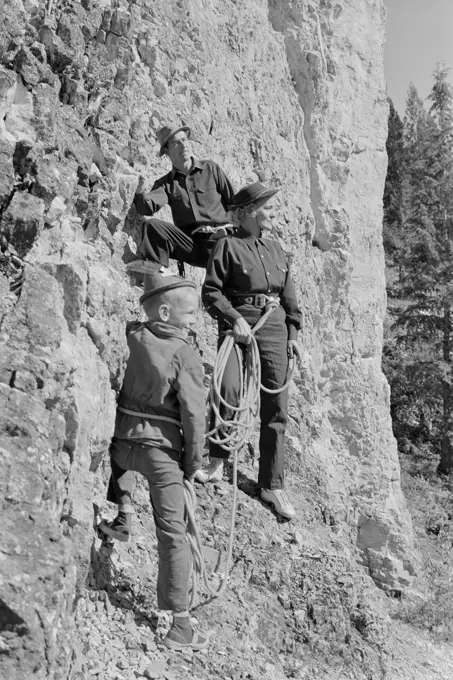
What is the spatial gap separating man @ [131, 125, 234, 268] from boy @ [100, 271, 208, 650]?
1.89 meters

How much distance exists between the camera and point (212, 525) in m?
5.15

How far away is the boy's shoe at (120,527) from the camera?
4.04 meters

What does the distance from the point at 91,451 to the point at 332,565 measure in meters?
2.91

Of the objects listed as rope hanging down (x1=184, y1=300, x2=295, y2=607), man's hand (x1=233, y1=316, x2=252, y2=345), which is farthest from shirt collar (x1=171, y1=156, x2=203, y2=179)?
man's hand (x1=233, y1=316, x2=252, y2=345)

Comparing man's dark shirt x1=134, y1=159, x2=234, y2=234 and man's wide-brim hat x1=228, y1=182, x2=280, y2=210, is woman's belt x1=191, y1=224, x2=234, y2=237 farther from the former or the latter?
man's wide-brim hat x1=228, y1=182, x2=280, y2=210

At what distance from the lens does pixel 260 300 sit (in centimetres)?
539

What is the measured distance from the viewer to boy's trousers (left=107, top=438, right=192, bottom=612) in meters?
3.53

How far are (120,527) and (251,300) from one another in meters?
2.08

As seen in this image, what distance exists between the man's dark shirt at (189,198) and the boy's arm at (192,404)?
7.61 ft

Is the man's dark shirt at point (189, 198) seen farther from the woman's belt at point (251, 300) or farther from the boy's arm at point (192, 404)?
the boy's arm at point (192, 404)

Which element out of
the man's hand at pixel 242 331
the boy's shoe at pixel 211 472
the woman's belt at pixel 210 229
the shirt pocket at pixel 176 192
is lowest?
the boy's shoe at pixel 211 472

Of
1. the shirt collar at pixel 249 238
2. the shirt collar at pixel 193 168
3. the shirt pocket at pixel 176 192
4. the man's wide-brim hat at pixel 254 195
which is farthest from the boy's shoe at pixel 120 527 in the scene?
the shirt collar at pixel 193 168

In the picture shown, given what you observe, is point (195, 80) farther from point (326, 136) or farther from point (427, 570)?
point (427, 570)

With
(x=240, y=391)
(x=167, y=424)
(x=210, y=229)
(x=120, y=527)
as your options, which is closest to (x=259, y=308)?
(x=240, y=391)
